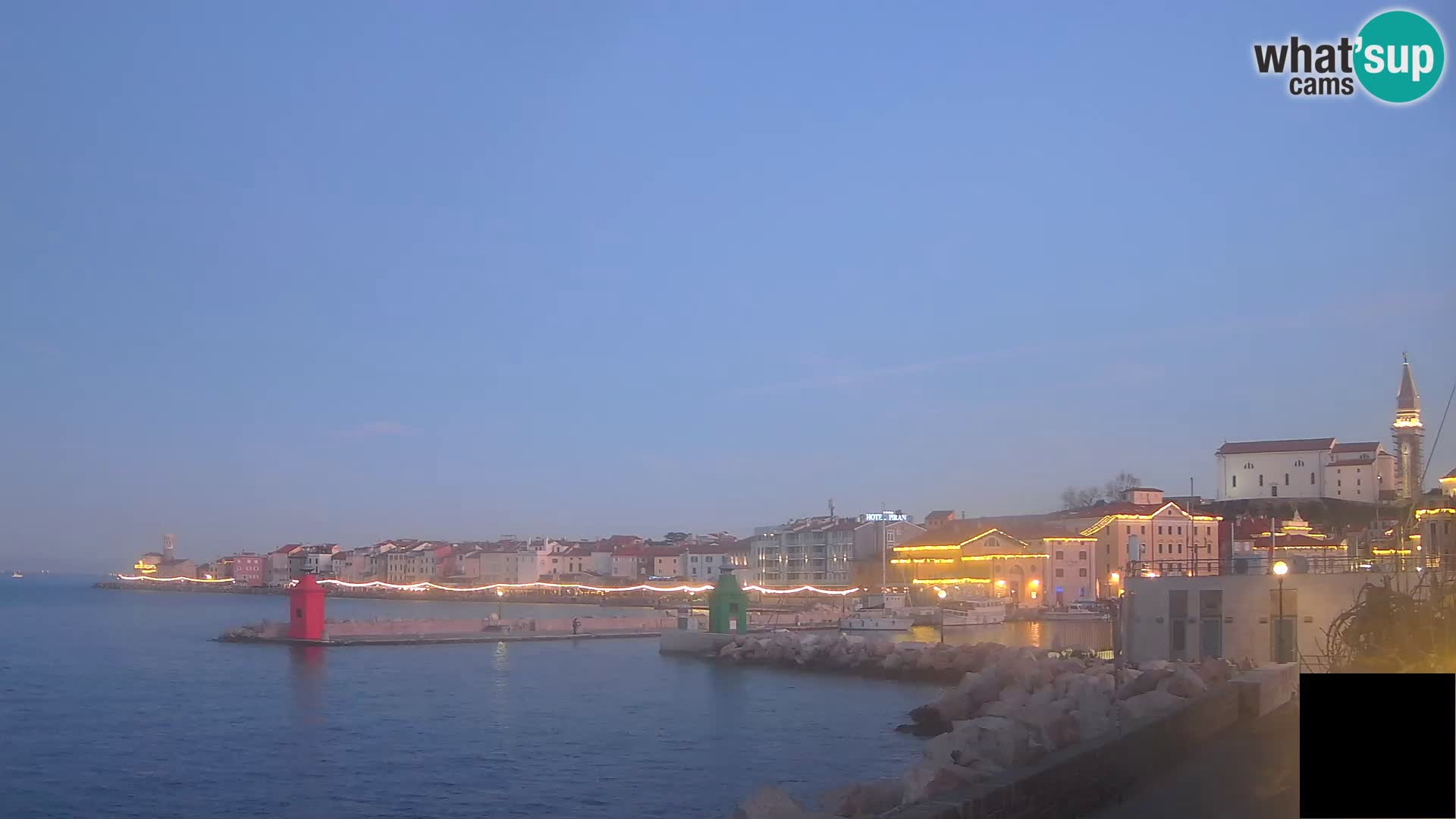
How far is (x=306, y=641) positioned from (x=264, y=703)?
15750 millimetres

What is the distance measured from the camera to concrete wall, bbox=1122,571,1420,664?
707 inches

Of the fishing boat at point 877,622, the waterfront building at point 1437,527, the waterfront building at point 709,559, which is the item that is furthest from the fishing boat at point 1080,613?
the waterfront building at point 709,559

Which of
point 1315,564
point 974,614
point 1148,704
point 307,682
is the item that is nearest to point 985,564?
point 974,614

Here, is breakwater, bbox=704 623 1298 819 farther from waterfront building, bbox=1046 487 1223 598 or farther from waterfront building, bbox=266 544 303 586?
waterfront building, bbox=266 544 303 586

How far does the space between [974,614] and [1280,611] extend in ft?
127

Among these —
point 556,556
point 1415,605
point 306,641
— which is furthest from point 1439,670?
point 556,556

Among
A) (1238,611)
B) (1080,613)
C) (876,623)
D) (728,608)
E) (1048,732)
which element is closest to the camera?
(1048,732)

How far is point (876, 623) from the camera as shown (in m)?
52.2

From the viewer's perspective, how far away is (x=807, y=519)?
324 feet

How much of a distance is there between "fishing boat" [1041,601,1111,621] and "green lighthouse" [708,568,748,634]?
70.6 ft

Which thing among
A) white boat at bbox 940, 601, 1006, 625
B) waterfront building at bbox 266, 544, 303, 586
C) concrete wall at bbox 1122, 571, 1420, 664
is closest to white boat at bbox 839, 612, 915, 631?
white boat at bbox 940, 601, 1006, 625

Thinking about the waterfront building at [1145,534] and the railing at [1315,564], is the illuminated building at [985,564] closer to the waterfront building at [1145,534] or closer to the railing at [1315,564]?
the waterfront building at [1145,534]

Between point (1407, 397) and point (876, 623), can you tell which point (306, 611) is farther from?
point (1407, 397)

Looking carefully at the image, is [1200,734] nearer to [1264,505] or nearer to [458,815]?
[458,815]
